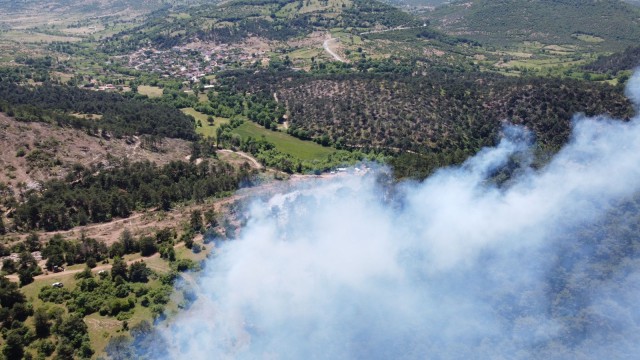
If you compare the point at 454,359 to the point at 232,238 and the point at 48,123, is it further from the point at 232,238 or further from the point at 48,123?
the point at 48,123

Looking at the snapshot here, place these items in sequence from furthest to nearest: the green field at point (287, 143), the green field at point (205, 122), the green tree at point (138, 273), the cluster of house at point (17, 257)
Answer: the green field at point (205, 122), the green field at point (287, 143), the cluster of house at point (17, 257), the green tree at point (138, 273)

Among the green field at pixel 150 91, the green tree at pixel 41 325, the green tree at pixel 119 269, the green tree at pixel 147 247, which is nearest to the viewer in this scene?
the green tree at pixel 41 325

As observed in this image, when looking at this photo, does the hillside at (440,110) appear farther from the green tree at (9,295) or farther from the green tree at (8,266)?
the green tree at (9,295)

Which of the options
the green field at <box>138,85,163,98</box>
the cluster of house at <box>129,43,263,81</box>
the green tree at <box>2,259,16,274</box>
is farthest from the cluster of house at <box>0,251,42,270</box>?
the cluster of house at <box>129,43,263,81</box>

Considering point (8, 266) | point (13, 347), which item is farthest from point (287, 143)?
point (13, 347)

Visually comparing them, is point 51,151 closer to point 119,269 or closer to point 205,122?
point 119,269

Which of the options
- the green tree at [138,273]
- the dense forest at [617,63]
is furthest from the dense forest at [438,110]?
the green tree at [138,273]

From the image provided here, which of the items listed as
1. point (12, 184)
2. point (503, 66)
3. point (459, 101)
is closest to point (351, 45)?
point (503, 66)
